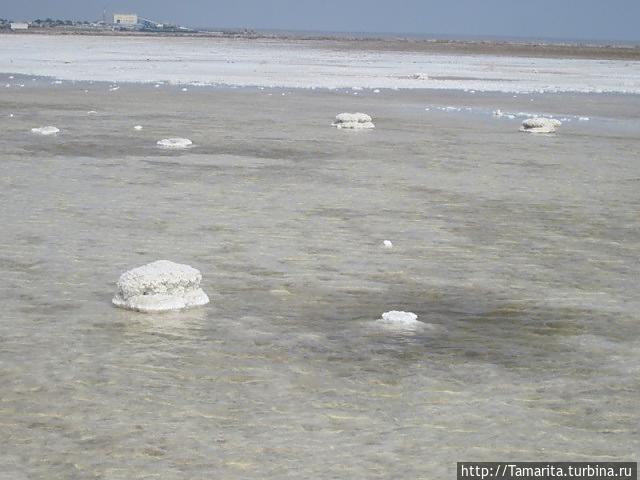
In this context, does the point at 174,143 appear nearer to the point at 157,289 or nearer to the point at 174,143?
the point at 174,143

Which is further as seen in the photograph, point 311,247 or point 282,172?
point 282,172

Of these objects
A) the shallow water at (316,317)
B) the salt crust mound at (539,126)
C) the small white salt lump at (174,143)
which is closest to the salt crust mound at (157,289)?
the shallow water at (316,317)

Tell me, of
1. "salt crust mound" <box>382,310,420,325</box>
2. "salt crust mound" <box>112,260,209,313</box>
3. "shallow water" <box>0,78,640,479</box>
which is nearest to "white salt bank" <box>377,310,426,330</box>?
"salt crust mound" <box>382,310,420,325</box>

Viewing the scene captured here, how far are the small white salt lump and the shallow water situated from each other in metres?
1.27

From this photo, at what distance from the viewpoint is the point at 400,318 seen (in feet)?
27.5

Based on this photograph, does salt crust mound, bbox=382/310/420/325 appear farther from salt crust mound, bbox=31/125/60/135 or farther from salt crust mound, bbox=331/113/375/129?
salt crust mound, bbox=331/113/375/129

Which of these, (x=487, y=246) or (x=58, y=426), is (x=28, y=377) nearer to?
(x=58, y=426)

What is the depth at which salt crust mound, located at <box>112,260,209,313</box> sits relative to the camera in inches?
338

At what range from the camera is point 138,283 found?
8.61 meters

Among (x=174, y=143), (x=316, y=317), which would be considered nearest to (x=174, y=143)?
(x=174, y=143)

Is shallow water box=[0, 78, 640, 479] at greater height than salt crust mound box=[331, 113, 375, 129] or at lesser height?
greater

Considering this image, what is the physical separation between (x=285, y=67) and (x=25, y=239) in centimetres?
4978

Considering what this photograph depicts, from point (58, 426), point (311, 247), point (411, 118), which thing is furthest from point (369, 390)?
point (411, 118)

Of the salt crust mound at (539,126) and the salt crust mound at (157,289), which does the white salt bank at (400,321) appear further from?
the salt crust mound at (539,126)
